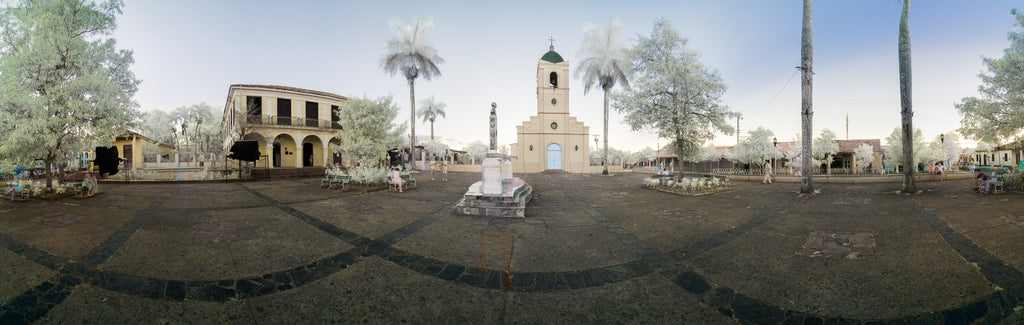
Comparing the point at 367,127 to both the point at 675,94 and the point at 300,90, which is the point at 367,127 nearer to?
the point at 300,90

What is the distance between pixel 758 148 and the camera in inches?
1171

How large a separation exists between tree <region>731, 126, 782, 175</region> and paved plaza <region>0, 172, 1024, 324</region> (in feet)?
85.3

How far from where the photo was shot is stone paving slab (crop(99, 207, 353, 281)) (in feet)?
12.3

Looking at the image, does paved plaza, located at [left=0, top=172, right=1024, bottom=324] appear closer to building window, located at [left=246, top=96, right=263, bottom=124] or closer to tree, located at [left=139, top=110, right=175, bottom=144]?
building window, located at [left=246, top=96, right=263, bottom=124]

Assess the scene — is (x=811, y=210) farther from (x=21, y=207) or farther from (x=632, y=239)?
(x=21, y=207)

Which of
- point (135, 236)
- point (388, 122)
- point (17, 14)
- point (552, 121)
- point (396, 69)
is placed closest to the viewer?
point (135, 236)

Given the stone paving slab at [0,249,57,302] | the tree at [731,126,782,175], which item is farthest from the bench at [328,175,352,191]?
the tree at [731,126,782,175]

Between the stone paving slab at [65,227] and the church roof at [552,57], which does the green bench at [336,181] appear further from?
the church roof at [552,57]

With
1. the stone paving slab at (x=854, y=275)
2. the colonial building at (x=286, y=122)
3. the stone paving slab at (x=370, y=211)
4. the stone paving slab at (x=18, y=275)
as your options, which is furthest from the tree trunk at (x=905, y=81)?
the colonial building at (x=286, y=122)

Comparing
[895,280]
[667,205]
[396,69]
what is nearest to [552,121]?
[396,69]

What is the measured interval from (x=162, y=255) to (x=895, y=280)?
28.9ft

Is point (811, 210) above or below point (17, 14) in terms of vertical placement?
below

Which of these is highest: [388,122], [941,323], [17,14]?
[17,14]

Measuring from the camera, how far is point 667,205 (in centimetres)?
835
